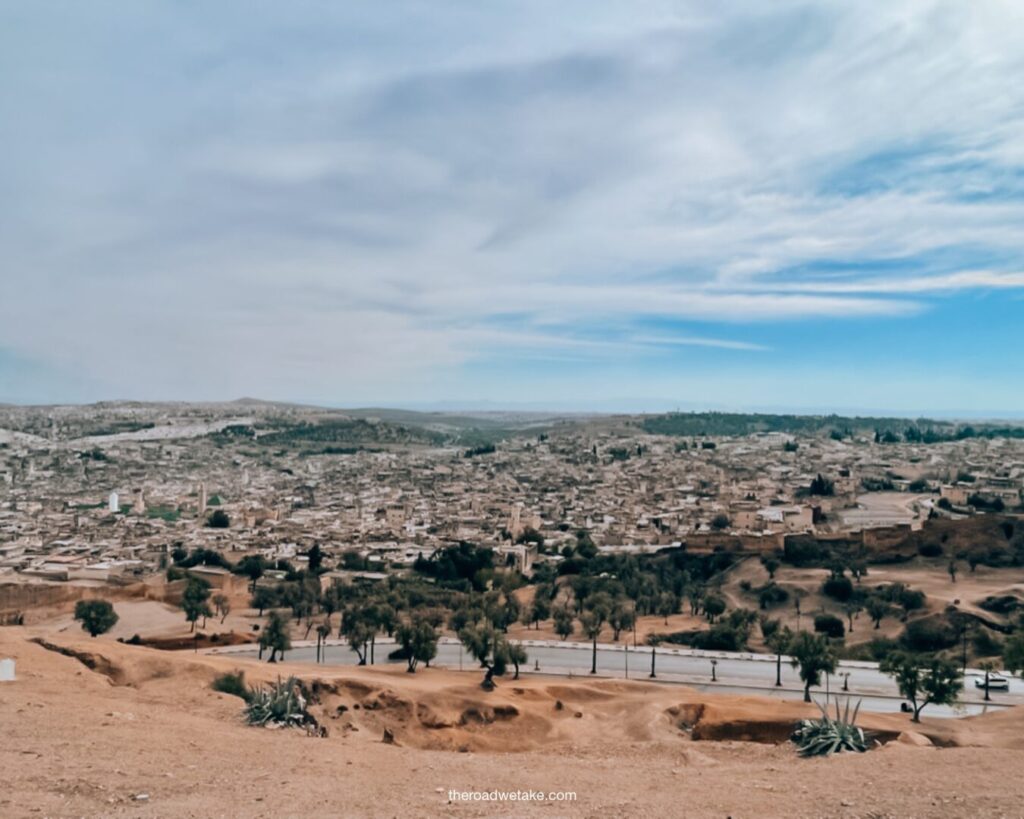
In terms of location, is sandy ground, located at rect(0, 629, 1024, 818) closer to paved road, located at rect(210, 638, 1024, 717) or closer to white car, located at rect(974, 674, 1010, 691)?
paved road, located at rect(210, 638, 1024, 717)

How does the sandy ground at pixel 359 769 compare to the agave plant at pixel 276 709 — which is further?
the agave plant at pixel 276 709

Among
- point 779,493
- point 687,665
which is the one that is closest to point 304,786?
point 687,665

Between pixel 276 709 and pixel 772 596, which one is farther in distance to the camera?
pixel 772 596

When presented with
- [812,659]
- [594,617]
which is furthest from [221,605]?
[812,659]

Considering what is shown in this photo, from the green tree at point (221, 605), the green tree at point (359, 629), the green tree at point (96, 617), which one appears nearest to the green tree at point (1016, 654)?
the green tree at point (359, 629)

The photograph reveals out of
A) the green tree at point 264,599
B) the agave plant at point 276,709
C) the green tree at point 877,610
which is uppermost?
the agave plant at point 276,709

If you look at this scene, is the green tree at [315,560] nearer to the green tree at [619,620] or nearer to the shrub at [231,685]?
the green tree at [619,620]

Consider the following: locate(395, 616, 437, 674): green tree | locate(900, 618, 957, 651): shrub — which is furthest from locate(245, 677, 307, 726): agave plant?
locate(900, 618, 957, 651): shrub

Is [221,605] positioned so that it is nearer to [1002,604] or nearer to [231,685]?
[231,685]
